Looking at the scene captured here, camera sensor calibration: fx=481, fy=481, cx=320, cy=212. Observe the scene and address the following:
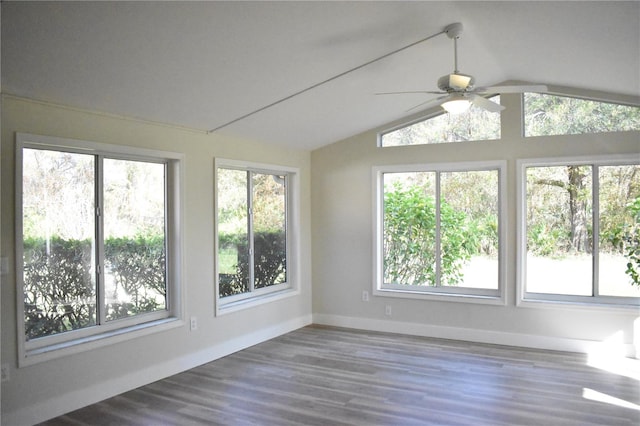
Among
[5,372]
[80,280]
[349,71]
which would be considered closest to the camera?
[5,372]

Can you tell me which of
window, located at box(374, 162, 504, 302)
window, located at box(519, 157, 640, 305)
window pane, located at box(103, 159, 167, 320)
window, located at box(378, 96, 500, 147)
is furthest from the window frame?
window pane, located at box(103, 159, 167, 320)

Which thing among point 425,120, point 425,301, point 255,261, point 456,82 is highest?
point 425,120

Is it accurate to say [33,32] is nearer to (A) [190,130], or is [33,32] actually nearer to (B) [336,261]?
(A) [190,130]

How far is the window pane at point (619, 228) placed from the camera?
4984 mm

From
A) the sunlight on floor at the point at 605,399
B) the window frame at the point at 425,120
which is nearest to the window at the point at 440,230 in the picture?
the window frame at the point at 425,120

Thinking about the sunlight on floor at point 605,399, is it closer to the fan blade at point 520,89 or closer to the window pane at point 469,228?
the window pane at point 469,228

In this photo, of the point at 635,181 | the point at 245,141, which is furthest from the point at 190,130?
the point at 635,181

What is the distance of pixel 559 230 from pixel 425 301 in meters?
1.72

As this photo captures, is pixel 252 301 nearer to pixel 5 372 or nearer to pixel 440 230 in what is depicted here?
Answer: pixel 440 230

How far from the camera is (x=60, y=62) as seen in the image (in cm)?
309

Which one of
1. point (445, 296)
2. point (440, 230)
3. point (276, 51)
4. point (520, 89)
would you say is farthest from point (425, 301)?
point (276, 51)

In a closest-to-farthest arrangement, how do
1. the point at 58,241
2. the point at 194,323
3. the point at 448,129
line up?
1. the point at 58,241
2. the point at 194,323
3. the point at 448,129

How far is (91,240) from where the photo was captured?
3969 mm

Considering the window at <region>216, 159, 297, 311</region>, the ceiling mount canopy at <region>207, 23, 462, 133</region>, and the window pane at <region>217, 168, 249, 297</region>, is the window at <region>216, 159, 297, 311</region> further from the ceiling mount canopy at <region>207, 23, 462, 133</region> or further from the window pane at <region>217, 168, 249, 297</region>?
the ceiling mount canopy at <region>207, 23, 462, 133</region>
